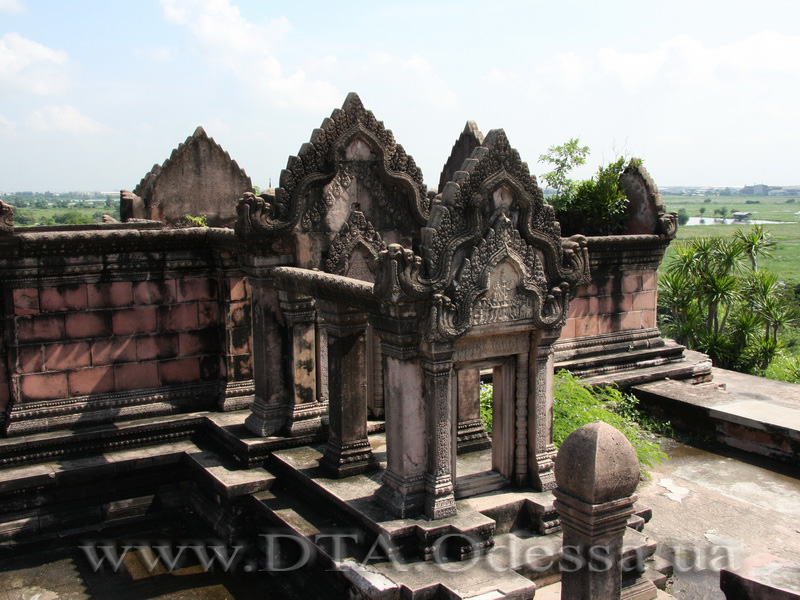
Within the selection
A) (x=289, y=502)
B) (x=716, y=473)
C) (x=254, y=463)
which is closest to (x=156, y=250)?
(x=254, y=463)

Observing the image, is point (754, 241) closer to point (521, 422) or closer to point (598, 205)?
point (598, 205)

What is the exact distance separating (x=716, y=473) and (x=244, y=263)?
6.77 meters

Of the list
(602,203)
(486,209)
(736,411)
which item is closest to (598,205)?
(602,203)

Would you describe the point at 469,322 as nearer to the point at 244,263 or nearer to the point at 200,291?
the point at 244,263

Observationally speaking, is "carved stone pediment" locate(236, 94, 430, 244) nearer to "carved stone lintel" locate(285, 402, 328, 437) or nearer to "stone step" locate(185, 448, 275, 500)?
"carved stone lintel" locate(285, 402, 328, 437)

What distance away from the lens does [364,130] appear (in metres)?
8.92

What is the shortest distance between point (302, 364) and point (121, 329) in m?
2.43

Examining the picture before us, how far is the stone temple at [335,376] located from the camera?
268 inches

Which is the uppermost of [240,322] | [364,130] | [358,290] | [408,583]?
[364,130]

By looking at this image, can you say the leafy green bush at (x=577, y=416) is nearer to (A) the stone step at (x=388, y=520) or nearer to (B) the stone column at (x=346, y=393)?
(B) the stone column at (x=346, y=393)

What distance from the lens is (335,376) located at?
8.16 meters

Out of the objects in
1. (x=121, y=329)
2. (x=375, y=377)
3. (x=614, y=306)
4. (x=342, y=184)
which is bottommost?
(x=375, y=377)

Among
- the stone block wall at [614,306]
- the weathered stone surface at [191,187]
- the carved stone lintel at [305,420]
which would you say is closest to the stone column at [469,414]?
the carved stone lintel at [305,420]

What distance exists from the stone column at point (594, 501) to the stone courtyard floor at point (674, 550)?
2745 mm
